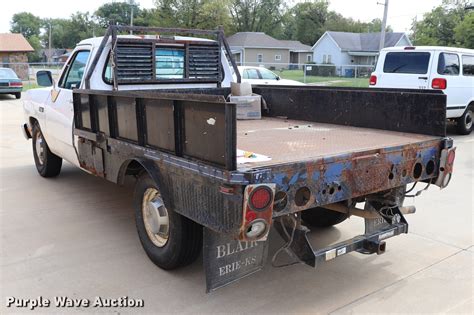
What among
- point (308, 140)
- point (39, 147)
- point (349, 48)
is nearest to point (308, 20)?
point (349, 48)

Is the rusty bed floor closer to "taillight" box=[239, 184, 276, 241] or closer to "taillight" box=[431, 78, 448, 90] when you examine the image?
"taillight" box=[239, 184, 276, 241]

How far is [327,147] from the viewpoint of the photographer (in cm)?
387

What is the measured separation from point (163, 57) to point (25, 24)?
398 ft

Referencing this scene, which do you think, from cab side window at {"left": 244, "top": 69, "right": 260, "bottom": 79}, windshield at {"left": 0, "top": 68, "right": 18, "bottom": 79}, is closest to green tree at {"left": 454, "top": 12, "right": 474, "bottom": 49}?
cab side window at {"left": 244, "top": 69, "right": 260, "bottom": 79}

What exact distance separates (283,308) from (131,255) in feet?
5.31

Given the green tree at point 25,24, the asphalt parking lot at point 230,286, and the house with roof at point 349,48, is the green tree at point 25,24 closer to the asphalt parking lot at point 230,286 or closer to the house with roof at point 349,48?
the house with roof at point 349,48

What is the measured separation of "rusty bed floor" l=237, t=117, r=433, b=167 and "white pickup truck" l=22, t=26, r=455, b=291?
17 mm

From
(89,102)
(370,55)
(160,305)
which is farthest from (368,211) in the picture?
(370,55)

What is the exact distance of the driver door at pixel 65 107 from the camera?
222 inches

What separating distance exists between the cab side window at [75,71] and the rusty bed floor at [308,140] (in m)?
2.04

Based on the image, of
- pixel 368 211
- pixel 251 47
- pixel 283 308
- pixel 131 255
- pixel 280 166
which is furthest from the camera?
pixel 251 47

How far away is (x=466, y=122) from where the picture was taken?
12.2 metres

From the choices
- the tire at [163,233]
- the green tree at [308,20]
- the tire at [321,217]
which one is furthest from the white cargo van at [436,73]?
the green tree at [308,20]

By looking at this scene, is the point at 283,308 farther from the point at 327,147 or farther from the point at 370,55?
the point at 370,55
